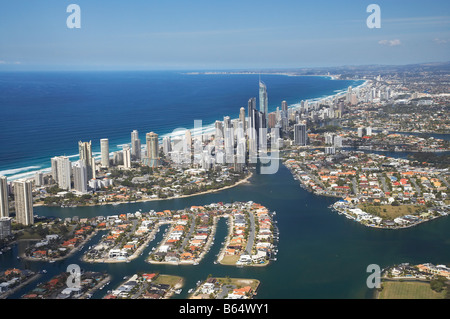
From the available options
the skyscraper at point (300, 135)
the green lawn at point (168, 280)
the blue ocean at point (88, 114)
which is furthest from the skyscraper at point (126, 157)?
the green lawn at point (168, 280)

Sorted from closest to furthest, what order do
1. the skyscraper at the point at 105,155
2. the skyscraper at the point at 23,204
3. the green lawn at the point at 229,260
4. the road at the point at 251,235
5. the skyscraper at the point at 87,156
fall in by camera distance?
the green lawn at the point at 229,260 < the road at the point at 251,235 < the skyscraper at the point at 23,204 < the skyscraper at the point at 87,156 < the skyscraper at the point at 105,155

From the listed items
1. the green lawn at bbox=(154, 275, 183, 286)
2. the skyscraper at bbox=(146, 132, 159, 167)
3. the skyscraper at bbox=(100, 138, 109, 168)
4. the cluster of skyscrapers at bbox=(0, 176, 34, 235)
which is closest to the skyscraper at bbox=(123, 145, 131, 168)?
the skyscraper at bbox=(100, 138, 109, 168)

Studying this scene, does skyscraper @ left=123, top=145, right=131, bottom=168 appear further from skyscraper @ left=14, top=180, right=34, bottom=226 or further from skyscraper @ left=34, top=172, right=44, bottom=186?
skyscraper @ left=14, top=180, right=34, bottom=226

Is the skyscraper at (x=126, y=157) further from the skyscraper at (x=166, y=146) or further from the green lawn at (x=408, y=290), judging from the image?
the green lawn at (x=408, y=290)

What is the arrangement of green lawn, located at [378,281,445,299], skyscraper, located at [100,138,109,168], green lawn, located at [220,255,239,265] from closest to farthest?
green lawn, located at [378,281,445,299] → green lawn, located at [220,255,239,265] → skyscraper, located at [100,138,109,168]

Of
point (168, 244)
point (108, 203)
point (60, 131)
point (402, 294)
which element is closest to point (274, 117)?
point (60, 131)
